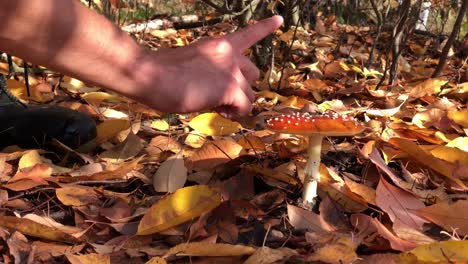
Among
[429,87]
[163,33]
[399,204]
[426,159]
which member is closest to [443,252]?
[399,204]

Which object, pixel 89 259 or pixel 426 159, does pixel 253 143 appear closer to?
pixel 426 159

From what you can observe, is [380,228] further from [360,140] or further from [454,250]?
[360,140]

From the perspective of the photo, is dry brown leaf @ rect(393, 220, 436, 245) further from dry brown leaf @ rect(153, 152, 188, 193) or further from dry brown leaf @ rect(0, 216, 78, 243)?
dry brown leaf @ rect(0, 216, 78, 243)

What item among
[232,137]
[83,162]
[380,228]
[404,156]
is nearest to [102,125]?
[83,162]

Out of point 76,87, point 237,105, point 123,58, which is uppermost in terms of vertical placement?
point 123,58

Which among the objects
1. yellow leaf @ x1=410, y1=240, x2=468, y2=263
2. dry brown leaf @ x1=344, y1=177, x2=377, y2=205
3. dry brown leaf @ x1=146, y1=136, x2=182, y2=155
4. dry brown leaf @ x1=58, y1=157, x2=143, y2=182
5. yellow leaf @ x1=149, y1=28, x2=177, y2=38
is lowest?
yellow leaf @ x1=149, y1=28, x2=177, y2=38

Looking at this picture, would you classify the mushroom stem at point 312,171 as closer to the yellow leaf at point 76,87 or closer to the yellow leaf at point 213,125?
the yellow leaf at point 213,125

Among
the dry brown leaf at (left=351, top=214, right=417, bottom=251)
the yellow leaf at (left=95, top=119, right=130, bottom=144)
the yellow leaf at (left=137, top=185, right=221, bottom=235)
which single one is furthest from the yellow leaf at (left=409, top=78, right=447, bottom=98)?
the yellow leaf at (left=137, top=185, right=221, bottom=235)
